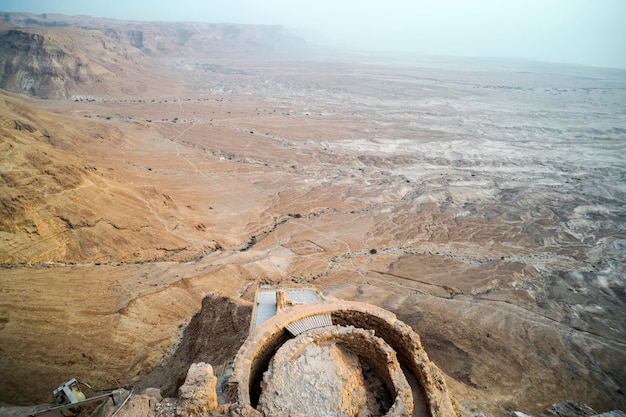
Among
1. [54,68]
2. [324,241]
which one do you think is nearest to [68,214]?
[324,241]

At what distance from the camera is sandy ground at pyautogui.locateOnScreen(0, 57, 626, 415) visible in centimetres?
1591

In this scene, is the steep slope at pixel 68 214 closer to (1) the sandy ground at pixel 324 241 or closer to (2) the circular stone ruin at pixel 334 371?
(1) the sandy ground at pixel 324 241

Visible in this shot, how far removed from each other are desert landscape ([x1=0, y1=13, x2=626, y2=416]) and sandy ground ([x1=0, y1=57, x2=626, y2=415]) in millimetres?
147

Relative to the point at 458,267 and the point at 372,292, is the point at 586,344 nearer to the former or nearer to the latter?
the point at 458,267

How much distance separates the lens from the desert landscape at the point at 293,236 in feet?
51.5

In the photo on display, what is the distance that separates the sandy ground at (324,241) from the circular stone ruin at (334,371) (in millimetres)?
4302

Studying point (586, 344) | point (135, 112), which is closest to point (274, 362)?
point (586, 344)

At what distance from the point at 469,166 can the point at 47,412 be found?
52889mm

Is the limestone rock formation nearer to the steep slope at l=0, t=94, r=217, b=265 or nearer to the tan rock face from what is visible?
the tan rock face

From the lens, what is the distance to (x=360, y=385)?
35.7ft

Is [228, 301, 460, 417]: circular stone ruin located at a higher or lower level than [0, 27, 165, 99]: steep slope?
lower

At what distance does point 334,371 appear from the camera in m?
10.7

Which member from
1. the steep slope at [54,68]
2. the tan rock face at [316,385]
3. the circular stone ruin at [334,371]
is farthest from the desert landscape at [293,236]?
the tan rock face at [316,385]

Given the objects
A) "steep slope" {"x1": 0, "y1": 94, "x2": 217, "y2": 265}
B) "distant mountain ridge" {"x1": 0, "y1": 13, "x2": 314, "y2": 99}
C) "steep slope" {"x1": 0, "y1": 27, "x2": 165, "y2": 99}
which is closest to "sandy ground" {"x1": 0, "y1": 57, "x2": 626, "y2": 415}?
"steep slope" {"x1": 0, "y1": 94, "x2": 217, "y2": 265}
